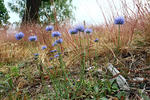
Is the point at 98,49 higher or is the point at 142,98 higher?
the point at 98,49

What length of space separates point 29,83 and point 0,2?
10.6 metres

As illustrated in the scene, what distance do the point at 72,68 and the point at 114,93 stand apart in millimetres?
761

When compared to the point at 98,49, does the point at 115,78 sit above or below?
below

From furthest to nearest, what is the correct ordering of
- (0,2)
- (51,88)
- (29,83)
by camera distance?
1. (0,2)
2. (29,83)
3. (51,88)

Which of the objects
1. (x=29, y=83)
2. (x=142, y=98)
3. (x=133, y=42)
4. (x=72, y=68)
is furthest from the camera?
(x=133, y=42)

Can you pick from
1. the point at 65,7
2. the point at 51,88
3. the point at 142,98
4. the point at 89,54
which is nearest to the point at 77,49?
the point at 89,54

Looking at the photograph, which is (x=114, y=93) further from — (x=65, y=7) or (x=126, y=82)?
(x=65, y=7)

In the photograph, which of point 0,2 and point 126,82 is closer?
point 126,82

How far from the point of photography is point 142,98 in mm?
931

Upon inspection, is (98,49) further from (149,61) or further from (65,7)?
(65,7)

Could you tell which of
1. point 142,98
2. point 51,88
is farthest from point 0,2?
point 142,98

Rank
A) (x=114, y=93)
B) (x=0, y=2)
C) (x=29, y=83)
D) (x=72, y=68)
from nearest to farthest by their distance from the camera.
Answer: (x=114, y=93) < (x=29, y=83) < (x=72, y=68) < (x=0, y=2)

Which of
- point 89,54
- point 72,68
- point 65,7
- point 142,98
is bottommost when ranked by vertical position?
point 142,98

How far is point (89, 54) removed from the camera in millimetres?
1849
